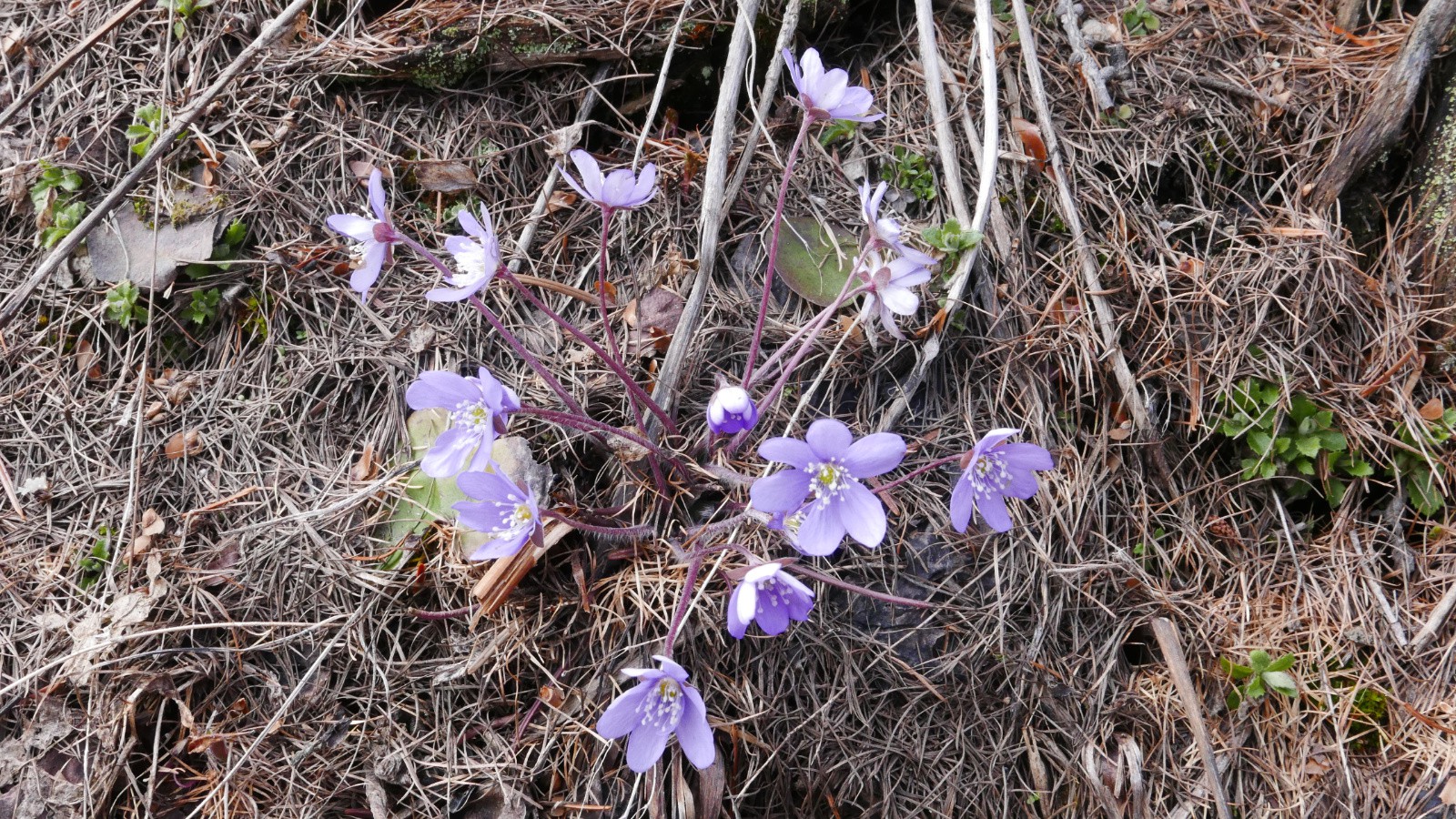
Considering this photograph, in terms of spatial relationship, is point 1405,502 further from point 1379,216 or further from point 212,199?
point 212,199

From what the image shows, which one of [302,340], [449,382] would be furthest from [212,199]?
[449,382]

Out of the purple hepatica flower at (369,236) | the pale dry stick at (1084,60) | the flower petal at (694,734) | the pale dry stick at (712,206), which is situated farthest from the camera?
the pale dry stick at (1084,60)

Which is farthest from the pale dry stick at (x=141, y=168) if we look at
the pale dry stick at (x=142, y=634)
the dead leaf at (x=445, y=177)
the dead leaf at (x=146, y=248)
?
the pale dry stick at (x=142, y=634)

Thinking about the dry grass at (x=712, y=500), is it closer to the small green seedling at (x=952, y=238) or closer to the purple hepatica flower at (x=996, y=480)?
the small green seedling at (x=952, y=238)

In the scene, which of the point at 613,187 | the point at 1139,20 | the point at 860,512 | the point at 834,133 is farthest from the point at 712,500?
the point at 1139,20

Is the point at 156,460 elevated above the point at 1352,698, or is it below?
above

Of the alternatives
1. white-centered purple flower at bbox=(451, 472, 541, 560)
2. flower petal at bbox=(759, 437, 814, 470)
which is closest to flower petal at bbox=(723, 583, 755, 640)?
flower petal at bbox=(759, 437, 814, 470)
